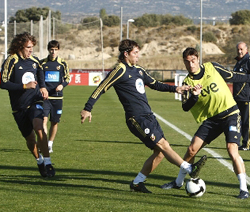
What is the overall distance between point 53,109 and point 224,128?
5012 millimetres

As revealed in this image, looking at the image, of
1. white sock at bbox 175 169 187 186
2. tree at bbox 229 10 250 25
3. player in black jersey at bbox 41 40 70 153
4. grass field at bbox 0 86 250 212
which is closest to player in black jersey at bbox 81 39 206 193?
white sock at bbox 175 169 187 186

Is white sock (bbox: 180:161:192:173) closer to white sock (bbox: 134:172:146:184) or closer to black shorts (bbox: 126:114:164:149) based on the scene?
black shorts (bbox: 126:114:164:149)

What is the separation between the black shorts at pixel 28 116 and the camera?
881 cm

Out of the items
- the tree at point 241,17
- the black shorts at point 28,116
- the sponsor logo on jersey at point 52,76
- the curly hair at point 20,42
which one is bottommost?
the black shorts at point 28,116

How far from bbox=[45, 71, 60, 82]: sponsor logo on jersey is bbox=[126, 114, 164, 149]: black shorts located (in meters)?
4.25

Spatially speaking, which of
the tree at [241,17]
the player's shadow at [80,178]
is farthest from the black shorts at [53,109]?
the tree at [241,17]

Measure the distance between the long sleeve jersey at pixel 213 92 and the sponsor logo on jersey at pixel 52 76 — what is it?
4.39 m

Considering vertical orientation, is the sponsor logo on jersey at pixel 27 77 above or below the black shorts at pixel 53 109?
above

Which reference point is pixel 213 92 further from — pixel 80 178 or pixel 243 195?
pixel 80 178

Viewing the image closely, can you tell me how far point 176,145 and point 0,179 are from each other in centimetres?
493

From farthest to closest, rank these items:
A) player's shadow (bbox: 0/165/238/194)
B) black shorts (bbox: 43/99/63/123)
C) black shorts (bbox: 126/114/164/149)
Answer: black shorts (bbox: 43/99/63/123) < player's shadow (bbox: 0/165/238/194) < black shorts (bbox: 126/114/164/149)

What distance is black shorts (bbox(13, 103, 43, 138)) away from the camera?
8812 mm

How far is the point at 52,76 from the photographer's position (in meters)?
11.5

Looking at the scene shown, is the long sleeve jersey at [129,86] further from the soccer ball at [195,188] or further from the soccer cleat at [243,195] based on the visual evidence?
the soccer cleat at [243,195]
